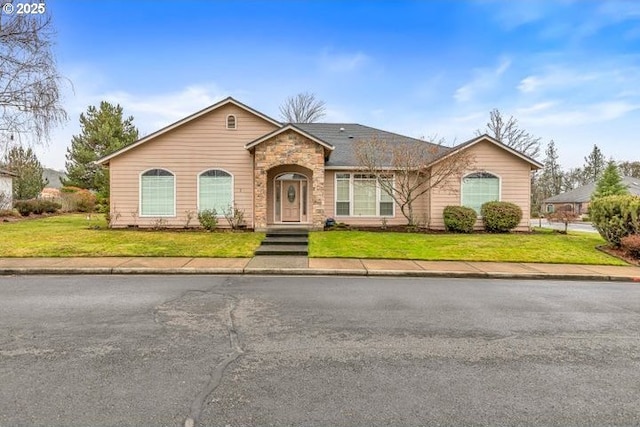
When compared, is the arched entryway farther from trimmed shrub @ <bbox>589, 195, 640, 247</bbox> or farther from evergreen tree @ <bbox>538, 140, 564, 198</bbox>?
evergreen tree @ <bbox>538, 140, 564, 198</bbox>

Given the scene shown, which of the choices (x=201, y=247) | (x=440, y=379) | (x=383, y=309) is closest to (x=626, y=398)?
(x=440, y=379)

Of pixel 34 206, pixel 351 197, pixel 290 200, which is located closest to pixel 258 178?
pixel 290 200

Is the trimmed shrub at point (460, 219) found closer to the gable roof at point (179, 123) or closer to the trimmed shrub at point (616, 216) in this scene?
the trimmed shrub at point (616, 216)

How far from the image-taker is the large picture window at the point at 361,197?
17453mm

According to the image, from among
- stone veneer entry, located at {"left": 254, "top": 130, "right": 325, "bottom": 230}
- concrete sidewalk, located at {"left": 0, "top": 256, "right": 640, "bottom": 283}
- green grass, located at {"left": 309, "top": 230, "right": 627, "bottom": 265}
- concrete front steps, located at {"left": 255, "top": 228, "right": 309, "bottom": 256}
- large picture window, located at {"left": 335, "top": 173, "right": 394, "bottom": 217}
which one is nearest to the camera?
concrete sidewalk, located at {"left": 0, "top": 256, "right": 640, "bottom": 283}

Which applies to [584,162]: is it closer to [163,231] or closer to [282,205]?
[282,205]

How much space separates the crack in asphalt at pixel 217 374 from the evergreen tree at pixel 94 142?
114 feet

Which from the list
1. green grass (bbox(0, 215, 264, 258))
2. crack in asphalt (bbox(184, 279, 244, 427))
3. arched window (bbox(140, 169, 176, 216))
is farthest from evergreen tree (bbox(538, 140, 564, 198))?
crack in asphalt (bbox(184, 279, 244, 427))

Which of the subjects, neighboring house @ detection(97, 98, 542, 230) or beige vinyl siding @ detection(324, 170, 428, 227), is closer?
neighboring house @ detection(97, 98, 542, 230)

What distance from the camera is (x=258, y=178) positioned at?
50.9 ft

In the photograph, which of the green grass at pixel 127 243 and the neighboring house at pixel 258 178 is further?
the neighboring house at pixel 258 178

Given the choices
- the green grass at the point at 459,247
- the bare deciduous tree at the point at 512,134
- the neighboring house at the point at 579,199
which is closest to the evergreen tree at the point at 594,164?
the neighboring house at the point at 579,199

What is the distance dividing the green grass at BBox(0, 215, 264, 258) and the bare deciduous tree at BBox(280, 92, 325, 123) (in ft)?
90.1

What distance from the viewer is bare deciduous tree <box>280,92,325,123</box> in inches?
1590
